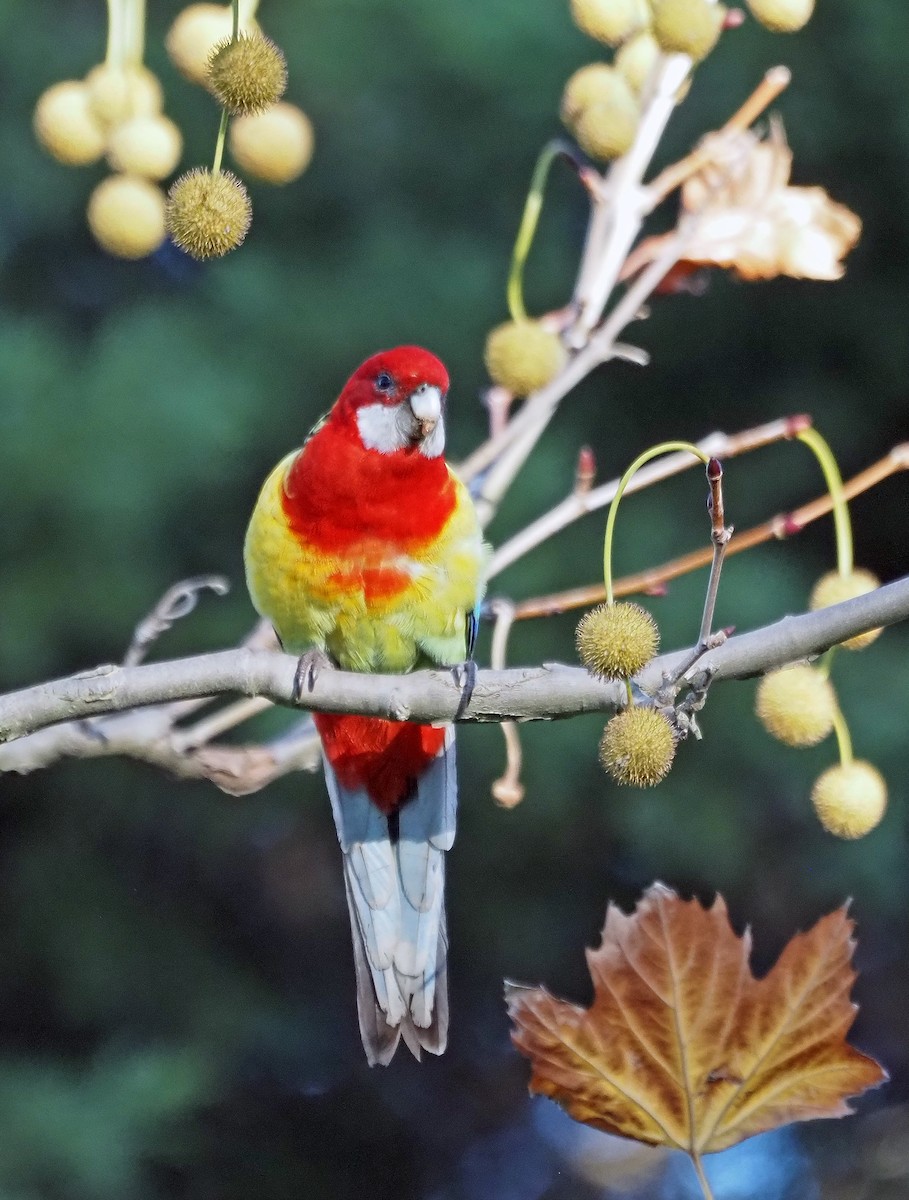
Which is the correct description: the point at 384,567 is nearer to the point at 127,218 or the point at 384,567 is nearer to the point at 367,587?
the point at 367,587

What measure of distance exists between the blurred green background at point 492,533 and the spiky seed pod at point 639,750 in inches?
66.5

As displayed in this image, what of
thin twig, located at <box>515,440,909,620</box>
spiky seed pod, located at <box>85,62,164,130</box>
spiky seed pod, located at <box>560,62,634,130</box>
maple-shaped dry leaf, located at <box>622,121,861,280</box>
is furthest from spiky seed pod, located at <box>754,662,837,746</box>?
spiky seed pod, located at <box>85,62,164,130</box>

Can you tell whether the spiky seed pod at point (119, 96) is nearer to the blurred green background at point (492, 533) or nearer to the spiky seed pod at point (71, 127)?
the spiky seed pod at point (71, 127)

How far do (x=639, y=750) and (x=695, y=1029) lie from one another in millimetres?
274

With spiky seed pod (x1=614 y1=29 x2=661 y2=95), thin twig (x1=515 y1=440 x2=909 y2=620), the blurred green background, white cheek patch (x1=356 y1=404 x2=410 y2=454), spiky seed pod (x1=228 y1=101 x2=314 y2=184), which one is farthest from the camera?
the blurred green background

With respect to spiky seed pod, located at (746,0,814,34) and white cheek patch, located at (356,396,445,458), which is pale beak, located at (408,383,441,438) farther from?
spiky seed pod, located at (746,0,814,34)

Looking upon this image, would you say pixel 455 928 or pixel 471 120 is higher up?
pixel 471 120

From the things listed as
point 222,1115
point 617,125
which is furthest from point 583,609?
point 617,125

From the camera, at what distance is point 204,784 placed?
3.26 m

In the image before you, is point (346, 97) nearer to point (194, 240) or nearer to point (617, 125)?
point (617, 125)

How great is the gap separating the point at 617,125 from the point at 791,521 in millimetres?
457

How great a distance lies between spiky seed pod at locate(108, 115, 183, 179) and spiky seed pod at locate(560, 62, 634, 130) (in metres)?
0.45

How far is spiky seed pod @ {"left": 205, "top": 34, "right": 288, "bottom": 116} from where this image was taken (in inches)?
44.6

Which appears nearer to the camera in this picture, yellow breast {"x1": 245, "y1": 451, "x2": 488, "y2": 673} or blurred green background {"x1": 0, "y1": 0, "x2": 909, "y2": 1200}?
yellow breast {"x1": 245, "y1": 451, "x2": 488, "y2": 673}
